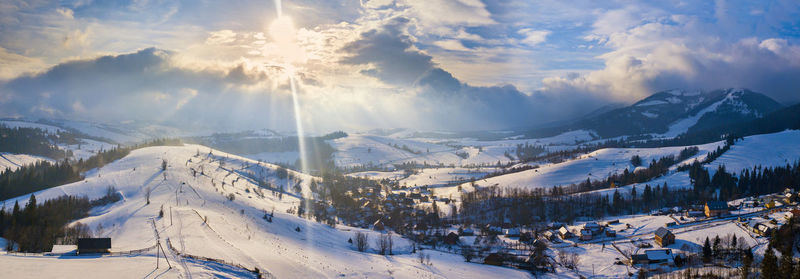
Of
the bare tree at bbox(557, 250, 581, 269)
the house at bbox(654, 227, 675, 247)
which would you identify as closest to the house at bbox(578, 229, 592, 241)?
the bare tree at bbox(557, 250, 581, 269)

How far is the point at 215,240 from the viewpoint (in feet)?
184

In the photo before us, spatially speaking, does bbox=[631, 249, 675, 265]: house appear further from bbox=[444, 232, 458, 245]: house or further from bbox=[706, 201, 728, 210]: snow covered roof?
bbox=[444, 232, 458, 245]: house

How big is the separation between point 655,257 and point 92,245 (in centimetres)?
7184

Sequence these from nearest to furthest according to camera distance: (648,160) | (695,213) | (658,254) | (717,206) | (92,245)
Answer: (92,245), (658,254), (717,206), (695,213), (648,160)

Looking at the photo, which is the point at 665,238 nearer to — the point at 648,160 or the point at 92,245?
the point at 92,245

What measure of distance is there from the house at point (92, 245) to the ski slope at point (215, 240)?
240cm

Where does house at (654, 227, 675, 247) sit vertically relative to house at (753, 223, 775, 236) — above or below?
below

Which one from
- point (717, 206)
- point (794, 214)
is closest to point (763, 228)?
point (794, 214)

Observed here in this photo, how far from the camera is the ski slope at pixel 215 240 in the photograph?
128 ft

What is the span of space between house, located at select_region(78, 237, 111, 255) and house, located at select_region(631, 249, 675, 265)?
6854cm

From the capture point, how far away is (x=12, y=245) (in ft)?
168

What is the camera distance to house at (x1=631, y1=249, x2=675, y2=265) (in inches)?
2189

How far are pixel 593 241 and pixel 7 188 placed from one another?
14530cm

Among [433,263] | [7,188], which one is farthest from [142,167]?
[433,263]
